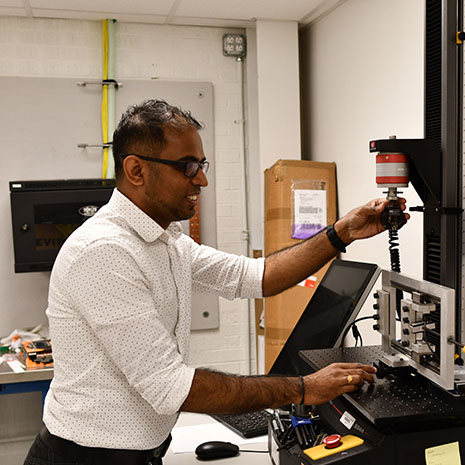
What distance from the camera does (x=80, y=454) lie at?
4.85 feet

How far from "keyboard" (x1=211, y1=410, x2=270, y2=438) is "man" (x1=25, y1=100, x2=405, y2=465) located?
1.43 ft

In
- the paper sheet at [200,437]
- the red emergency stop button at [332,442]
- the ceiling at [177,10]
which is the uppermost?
the ceiling at [177,10]

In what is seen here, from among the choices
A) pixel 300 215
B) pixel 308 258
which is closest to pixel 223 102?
pixel 300 215

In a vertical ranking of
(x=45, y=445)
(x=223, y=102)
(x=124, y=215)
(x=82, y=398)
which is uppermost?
(x=223, y=102)

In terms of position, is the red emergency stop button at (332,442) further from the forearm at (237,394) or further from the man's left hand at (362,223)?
the man's left hand at (362,223)

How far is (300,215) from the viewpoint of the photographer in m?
3.29

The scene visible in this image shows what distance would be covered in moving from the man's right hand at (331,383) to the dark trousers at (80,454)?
1.49ft

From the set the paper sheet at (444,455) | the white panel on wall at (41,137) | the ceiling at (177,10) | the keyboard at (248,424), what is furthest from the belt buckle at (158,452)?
the ceiling at (177,10)

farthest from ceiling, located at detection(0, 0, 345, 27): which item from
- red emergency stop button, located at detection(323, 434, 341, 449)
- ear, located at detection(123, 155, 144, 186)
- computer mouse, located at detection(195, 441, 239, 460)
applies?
red emergency stop button, located at detection(323, 434, 341, 449)

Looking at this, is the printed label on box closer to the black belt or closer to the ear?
the ear

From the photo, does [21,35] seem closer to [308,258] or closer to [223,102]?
[223,102]

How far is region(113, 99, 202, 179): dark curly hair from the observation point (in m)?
1.54

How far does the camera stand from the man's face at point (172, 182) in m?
1.54

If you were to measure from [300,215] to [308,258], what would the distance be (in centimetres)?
144
